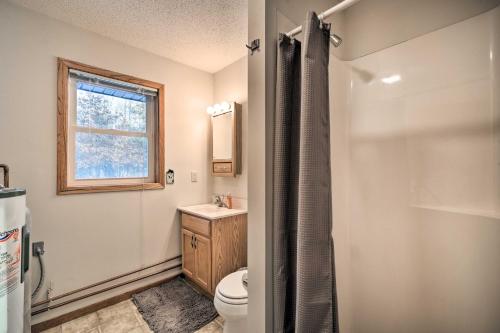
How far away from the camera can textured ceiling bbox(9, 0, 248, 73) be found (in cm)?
162

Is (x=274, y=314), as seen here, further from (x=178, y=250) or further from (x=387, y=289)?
(x=178, y=250)

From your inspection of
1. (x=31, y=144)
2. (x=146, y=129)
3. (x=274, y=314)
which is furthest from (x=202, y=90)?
(x=274, y=314)

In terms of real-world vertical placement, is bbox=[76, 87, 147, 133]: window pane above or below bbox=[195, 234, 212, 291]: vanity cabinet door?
above

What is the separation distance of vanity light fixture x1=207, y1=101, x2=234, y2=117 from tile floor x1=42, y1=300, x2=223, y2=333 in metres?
2.03

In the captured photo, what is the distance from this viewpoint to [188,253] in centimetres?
228

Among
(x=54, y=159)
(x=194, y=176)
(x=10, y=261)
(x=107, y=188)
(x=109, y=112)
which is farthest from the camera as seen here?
(x=194, y=176)

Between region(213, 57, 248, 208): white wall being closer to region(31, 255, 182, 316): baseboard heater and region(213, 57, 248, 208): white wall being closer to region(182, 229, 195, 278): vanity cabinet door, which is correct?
region(182, 229, 195, 278): vanity cabinet door

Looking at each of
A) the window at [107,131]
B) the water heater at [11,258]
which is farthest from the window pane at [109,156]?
the water heater at [11,258]

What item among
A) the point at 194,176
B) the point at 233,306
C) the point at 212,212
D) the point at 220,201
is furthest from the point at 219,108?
the point at 233,306

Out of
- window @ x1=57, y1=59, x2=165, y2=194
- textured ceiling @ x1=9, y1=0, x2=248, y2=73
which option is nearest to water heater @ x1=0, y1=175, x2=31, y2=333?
window @ x1=57, y1=59, x2=165, y2=194

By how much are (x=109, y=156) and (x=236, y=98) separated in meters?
1.43

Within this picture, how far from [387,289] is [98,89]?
272 centimetres

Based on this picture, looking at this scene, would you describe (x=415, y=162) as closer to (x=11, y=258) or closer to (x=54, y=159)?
(x=11, y=258)

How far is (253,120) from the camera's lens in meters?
1.01
